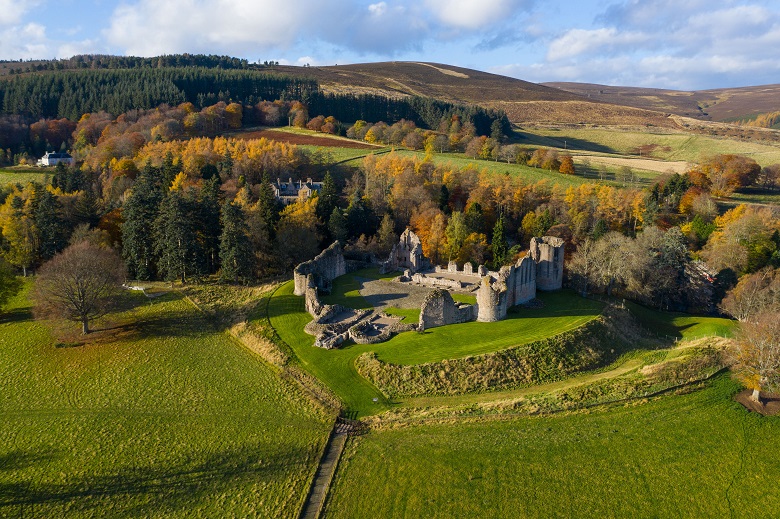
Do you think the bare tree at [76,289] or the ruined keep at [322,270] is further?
the ruined keep at [322,270]

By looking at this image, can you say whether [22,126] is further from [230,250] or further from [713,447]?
[713,447]

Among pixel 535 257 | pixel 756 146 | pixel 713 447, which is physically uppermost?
pixel 756 146

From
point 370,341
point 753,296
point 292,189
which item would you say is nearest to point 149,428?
point 370,341

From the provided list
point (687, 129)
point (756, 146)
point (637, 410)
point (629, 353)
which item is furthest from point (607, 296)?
point (687, 129)

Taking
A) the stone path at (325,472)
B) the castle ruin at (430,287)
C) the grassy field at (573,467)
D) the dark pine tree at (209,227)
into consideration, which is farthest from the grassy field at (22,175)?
the grassy field at (573,467)

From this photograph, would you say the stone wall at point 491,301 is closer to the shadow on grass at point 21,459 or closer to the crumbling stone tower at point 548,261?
the crumbling stone tower at point 548,261

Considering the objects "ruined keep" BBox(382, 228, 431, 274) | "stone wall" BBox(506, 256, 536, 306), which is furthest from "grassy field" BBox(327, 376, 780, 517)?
"ruined keep" BBox(382, 228, 431, 274)

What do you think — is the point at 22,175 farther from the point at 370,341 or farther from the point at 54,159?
the point at 370,341
